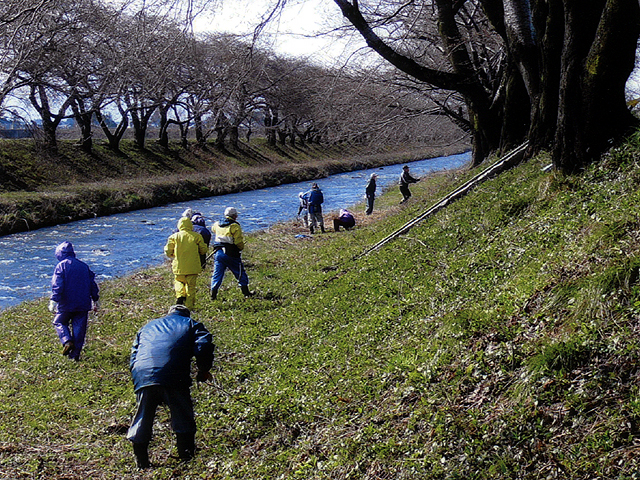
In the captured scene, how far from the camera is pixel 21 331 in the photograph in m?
10.8

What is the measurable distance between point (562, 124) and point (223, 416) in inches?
233

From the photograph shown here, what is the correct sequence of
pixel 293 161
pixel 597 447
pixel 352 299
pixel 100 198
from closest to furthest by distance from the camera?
pixel 597 447 < pixel 352 299 < pixel 100 198 < pixel 293 161

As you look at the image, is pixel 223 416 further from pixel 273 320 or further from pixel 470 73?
pixel 470 73

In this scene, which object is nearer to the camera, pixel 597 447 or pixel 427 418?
pixel 597 447

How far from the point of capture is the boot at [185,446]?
567 cm

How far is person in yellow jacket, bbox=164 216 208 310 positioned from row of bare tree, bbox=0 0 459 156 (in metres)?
2.32

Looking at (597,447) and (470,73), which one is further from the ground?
(470,73)

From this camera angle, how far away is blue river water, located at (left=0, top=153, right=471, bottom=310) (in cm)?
1636

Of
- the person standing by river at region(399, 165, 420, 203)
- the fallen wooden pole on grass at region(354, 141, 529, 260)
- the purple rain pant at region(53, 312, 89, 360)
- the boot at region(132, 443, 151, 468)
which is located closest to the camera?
the boot at region(132, 443, 151, 468)

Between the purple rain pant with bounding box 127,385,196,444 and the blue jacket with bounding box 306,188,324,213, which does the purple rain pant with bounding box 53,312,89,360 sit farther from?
the blue jacket with bounding box 306,188,324,213

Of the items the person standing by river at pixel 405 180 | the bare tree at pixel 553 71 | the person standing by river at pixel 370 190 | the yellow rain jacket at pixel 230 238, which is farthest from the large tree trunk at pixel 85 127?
the yellow rain jacket at pixel 230 238

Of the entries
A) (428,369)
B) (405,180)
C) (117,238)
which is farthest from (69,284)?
(405,180)

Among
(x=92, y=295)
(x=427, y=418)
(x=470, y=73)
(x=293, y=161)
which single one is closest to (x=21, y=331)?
(x=92, y=295)

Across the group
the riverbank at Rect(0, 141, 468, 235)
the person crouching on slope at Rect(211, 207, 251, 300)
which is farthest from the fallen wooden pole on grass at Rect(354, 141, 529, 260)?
the riverbank at Rect(0, 141, 468, 235)
